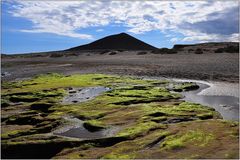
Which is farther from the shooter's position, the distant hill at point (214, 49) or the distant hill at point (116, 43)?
the distant hill at point (116, 43)

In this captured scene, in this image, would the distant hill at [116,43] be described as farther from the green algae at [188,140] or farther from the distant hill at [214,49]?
the green algae at [188,140]

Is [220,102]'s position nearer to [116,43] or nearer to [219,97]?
[219,97]

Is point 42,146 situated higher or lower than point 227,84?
lower

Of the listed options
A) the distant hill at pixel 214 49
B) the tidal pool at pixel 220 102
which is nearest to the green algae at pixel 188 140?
the tidal pool at pixel 220 102

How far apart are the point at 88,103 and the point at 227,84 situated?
11349 millimetres

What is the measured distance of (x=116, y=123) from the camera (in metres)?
12.9

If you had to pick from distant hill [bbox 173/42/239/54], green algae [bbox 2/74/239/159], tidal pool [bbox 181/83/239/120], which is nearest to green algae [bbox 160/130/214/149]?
green algae [bbox 2/74/239/159]

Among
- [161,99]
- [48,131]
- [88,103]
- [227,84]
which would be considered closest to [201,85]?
[227,84]

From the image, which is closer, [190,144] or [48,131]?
[190,144]

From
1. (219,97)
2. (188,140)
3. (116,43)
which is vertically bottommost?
(188,140)

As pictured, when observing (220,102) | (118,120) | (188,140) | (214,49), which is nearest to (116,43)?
(214,49)

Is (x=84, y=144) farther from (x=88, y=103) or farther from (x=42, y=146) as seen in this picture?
(x=88, y=103)

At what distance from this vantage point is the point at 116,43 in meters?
153

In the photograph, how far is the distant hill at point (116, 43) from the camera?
148125 mm
